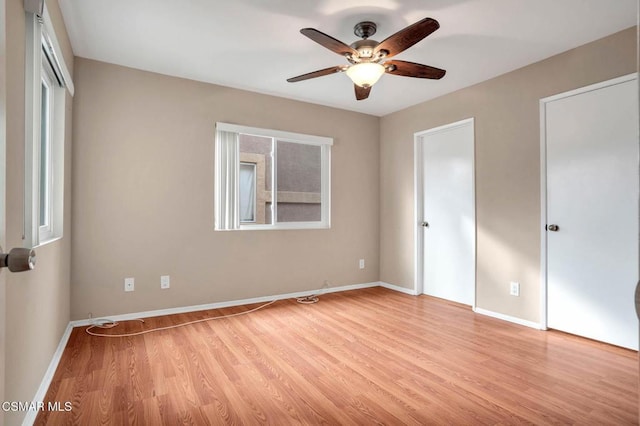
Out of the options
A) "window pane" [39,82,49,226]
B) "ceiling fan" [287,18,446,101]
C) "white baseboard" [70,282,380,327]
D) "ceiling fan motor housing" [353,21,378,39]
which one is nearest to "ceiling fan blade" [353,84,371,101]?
"ceiling fan" [287,18,446,101]

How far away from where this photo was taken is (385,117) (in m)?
4.95

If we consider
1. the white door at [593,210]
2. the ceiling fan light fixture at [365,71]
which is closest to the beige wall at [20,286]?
the ceiling fan light fixture at [365,71]

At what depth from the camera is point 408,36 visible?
2182 millimetres

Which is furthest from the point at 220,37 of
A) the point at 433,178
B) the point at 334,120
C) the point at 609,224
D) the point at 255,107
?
the point at 609,224

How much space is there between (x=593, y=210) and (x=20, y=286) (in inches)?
148

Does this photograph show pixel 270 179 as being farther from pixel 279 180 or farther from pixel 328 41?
pixel 328 41

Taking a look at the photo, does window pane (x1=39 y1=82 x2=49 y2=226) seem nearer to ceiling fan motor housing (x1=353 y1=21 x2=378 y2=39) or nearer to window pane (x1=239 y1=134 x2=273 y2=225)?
window pane (x1=239 y1=134 x2=273 y2=225)

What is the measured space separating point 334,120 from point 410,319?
8.64 feet

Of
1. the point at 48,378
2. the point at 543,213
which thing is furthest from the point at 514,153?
the point at 48,378

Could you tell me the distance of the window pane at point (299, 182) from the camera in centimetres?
433

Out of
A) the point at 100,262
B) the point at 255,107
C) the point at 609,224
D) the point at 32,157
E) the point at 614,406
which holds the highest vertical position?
the point at 255,107

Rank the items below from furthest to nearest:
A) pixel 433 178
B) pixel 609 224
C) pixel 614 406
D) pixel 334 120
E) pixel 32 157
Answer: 1. pixel 334 120
2. pixel 433 178
3. pixel 609 224
4. pixel 614 406
5. pixel 32 157

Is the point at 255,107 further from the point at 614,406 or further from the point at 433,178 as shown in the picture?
the point at 614,406

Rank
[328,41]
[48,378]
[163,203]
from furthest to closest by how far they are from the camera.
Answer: [163,203], [328,41], [48,378]
